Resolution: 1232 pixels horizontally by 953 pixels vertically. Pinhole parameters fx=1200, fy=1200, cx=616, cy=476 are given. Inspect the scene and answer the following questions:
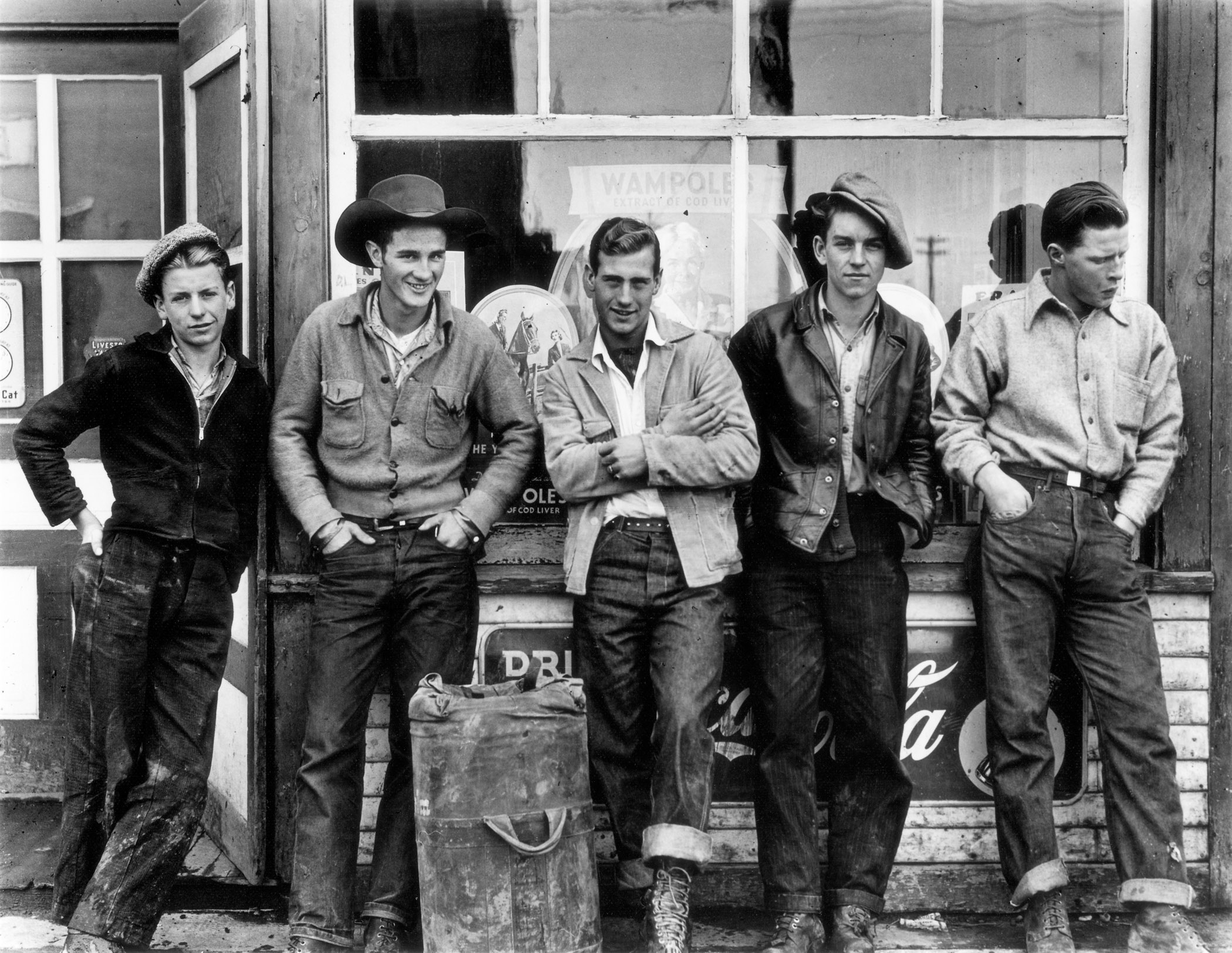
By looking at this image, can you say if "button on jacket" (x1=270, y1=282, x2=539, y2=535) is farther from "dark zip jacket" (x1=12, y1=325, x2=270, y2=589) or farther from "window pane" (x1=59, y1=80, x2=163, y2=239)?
"window pane" (x1=59, y1=80, x2=163, y2=239)

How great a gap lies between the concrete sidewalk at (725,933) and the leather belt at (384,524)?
59.3 inches

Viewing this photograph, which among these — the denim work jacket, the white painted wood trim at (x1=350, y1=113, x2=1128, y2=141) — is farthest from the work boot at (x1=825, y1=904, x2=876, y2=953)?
the white painted wood trim at (x1=350, y1=113, x2=1128, y2=141)

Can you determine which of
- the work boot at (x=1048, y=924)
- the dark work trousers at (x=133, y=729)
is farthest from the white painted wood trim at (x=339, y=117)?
the work boot at (x=1048, y=924)

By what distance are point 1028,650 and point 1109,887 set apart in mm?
1084

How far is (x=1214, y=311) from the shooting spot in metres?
4.41

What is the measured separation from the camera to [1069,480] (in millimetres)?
4062

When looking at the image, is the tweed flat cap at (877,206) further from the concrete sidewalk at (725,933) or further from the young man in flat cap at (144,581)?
the concrete sidewalk at (725,933)

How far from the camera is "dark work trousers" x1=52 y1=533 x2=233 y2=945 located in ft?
12.8

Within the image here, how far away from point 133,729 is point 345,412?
125 centimetres

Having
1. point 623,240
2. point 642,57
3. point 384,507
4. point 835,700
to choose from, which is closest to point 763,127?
point 642,57

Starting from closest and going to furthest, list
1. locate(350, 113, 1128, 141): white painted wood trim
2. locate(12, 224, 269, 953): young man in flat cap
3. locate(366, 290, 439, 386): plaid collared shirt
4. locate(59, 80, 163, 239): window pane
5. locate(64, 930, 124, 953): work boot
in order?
locate(64, 930, 124, 953): work boot → locate(12, 224, 269, 953): young man in flat cap → locate(366, 290, 439, 386): plaid collared shirt → locate(350, 113, 1128, 141): white painted wood trim → locate(59, 80, 163, 239): window pane

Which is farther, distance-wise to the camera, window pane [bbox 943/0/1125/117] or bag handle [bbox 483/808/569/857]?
window pane [bbox 943/0/1125/117]

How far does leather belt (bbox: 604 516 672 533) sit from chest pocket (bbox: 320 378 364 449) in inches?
36.1

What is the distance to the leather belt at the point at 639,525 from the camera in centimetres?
402
